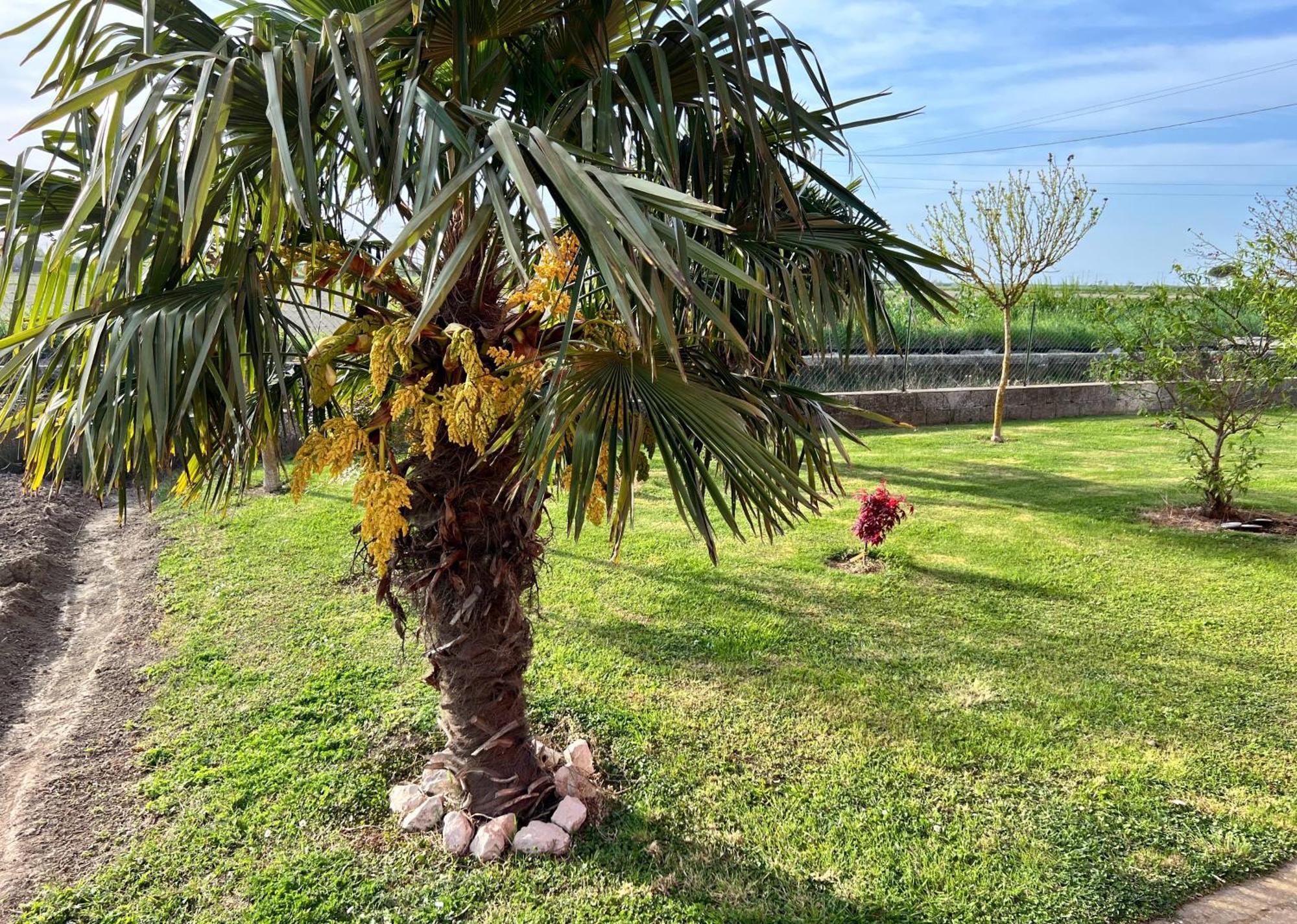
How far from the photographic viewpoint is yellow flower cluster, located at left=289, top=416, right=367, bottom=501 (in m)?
2.66

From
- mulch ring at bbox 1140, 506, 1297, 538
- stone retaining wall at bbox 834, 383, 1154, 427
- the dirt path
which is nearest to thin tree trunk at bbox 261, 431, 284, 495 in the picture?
the dirt path

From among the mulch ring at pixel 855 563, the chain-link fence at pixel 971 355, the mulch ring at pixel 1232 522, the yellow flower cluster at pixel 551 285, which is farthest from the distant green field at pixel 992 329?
the yellow flower cluster at pixel 551 285

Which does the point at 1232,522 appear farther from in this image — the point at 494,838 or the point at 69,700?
the point at 69,700

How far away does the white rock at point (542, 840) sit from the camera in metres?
3.26

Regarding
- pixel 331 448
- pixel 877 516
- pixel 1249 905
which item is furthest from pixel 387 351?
pixel 877 516

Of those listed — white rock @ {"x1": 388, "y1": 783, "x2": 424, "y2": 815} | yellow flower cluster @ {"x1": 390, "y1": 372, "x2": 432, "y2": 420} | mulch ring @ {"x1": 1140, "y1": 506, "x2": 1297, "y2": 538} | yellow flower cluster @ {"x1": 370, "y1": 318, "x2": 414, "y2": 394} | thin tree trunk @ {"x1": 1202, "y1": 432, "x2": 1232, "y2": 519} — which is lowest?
white rock @ {"x1": 388, "y1": 783, "x2": 424, "y2": 815}

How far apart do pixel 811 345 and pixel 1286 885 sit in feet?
8.54

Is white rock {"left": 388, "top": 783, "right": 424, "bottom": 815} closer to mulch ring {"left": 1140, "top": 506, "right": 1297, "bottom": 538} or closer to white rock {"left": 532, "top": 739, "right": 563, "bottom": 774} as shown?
white rock {"left": 532, "top": 739, "right": 563, "bottom": 774}

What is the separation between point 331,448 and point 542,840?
1726 mm

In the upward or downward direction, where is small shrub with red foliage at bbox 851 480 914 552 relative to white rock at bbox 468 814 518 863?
upward

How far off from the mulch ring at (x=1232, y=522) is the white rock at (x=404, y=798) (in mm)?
6890

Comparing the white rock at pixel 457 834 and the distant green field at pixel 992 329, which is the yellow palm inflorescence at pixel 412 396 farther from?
the distant green field at pixel 992 329

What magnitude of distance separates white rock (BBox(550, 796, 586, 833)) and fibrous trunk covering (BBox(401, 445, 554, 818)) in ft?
0.38

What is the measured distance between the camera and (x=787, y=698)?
14.6 feet
